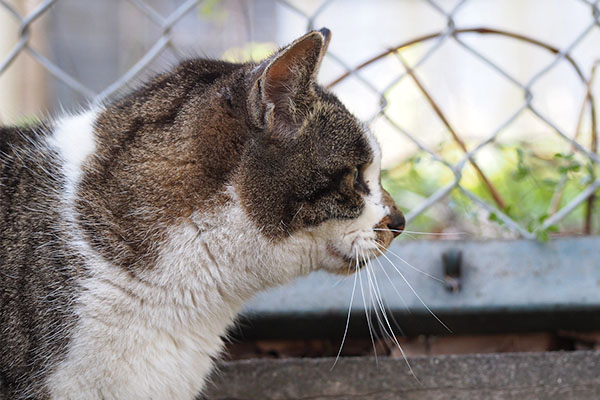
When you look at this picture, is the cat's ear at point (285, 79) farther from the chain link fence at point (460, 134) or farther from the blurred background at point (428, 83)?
the chain link fence at point (460, 134)

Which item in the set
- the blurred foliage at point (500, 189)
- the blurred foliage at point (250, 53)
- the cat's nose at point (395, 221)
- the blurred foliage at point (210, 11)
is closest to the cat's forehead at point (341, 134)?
the cat's nose at point (395, 221)

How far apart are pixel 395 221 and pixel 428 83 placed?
99.3 inches

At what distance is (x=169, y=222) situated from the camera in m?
1.18

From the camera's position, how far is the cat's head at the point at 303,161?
3.83 feet

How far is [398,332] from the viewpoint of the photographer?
1.66 metres

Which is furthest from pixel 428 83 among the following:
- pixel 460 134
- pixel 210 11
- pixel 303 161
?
pixel 303 161

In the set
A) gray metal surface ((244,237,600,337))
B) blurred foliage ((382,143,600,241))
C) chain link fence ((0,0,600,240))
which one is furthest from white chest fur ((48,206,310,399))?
blurred foliage ((382,143,600,241))

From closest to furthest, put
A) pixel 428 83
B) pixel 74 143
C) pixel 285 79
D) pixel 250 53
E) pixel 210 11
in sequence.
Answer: pixel 285 79, pixel 74 143, pixel 250 53, pixel 210 11, pixel 428 83

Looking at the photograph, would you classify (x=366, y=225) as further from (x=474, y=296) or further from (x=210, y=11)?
(x=210, y=11)

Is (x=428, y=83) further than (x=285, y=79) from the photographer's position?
Yes

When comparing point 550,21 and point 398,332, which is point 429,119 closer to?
point 398,332

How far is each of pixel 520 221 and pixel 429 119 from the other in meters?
1.34

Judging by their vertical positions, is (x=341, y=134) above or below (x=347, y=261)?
above

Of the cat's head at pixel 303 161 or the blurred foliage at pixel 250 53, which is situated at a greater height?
the blurred foliage at pixel 250 53
